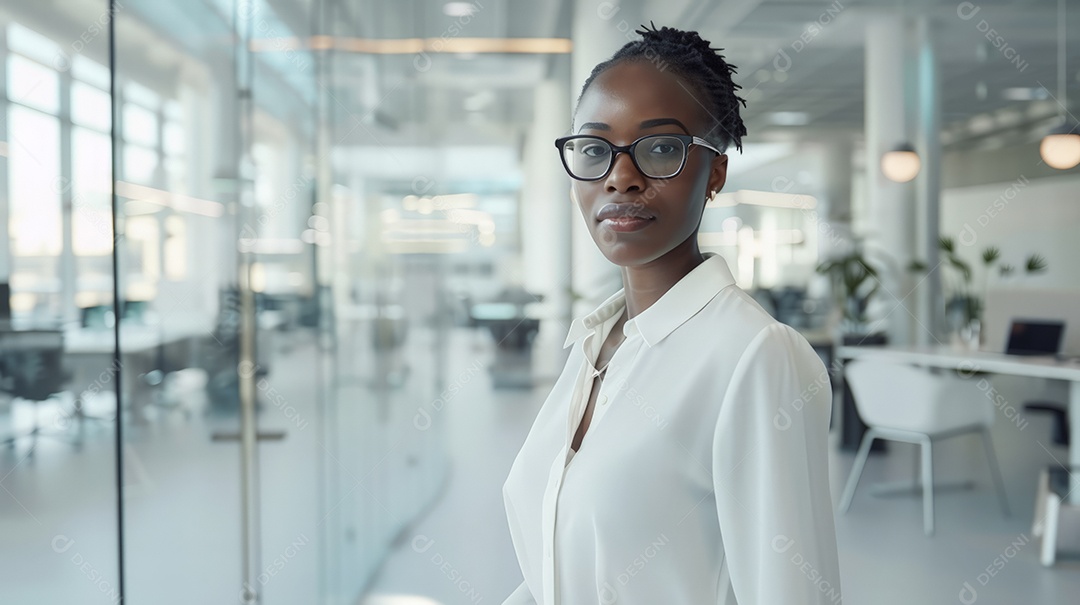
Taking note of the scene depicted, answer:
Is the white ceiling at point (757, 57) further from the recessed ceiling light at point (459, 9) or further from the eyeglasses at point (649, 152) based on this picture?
the eyeglasses at point (649, 152)

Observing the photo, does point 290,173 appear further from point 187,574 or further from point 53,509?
point 53,509

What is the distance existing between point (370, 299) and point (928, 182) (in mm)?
6264

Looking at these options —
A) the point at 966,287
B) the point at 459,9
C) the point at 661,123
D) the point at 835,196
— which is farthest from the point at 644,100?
the point at 835,196

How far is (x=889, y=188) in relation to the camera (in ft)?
26.4

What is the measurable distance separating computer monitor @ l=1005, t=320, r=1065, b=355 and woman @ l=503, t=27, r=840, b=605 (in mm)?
4756

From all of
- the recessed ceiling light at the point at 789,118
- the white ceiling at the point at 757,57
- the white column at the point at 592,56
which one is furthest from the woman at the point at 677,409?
the recessed ceiling light at the point at 789,118

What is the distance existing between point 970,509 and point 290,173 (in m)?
4.11

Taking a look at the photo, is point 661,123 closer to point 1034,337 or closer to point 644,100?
point 644,100

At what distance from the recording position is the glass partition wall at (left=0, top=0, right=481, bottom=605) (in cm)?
164

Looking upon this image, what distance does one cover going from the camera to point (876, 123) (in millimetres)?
8031

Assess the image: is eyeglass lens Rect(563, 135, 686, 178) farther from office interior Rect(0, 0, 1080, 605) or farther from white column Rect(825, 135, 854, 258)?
white column Rect(825, 135, 854, 258)

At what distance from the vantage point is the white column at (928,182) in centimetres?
784

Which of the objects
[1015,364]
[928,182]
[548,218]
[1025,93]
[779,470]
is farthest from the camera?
[1025,93]

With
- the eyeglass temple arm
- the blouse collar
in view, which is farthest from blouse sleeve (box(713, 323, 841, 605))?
the eyeglass temple arm
